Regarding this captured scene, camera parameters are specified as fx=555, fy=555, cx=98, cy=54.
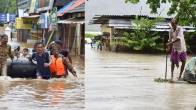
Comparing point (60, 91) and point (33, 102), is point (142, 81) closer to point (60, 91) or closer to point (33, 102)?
point (60, 91)

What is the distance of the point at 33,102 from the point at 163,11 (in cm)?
2698

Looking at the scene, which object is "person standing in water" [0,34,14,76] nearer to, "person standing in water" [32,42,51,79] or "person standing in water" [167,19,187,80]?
"person standing in water" [32,42,51,79]

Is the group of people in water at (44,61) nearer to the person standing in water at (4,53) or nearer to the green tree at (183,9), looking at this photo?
the person standing in water at (4,53)

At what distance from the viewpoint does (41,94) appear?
9.96 m

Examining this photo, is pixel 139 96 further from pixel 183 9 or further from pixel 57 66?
pixel 57 66

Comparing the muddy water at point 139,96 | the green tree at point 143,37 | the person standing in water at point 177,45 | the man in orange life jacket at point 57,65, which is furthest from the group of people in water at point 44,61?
the green tree at point 143,37

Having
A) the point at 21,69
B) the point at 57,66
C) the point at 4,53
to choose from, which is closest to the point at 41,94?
the point at 57,66

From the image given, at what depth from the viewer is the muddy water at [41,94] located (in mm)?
8266

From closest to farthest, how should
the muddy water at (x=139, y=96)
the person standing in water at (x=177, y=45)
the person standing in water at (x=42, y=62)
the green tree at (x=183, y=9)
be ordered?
the green tree at (x=183, y=9), the muddy water at (x=139, y=96), the person standing in water at (x=177, y=45), the person standing in water at (x=42, y=62)

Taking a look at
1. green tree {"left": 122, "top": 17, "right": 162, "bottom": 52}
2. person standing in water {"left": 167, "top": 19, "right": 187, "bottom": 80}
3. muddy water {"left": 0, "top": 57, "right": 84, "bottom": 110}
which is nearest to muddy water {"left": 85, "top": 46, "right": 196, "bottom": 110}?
muddy water {"left": 0, "top": 57, "right": 84, "bottom": 110}

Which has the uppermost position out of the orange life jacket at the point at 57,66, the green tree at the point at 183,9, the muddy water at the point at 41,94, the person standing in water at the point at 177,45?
the green tree at the point at 183,9

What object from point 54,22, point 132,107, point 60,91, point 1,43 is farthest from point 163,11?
point 132,107

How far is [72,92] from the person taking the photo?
1041 cm

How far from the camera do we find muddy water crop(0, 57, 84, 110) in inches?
325
